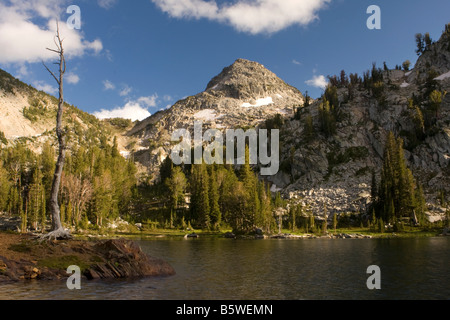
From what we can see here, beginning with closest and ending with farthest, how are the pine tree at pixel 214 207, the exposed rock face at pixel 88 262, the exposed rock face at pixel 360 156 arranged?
the exposed rock face at pixel 88 262 → the pine tree at pixel 214 207 → the exposed rock face at pixel 360 156

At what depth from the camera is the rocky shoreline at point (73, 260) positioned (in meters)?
22.6

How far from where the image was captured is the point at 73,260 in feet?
82.3

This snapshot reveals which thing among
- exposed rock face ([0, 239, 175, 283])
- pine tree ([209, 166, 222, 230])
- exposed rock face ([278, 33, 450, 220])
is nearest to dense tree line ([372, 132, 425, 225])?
exposed rock face ([278, 33, 450, 220])

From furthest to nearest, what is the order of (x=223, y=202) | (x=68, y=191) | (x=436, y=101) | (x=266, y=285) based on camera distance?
1. (x=436, y=101)
2. (x=223, y=202)
3. (x=68, y=191)
4. (x=266, y=285)

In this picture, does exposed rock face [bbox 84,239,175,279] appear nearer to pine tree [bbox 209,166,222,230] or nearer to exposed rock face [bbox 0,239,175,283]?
exposed rock face [bbox 0,239,175,283]

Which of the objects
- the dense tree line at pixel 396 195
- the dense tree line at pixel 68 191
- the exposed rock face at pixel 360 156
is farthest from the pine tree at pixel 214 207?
the dense tree line at pixel 396 195

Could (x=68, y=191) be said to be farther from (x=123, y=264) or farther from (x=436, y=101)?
(x=436, y=101)

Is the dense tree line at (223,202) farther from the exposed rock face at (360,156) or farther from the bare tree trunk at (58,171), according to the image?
the bare tree trunk at (58,171)

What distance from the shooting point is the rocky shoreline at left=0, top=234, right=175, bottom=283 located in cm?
2262

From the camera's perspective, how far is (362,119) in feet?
631

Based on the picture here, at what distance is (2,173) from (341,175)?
154m

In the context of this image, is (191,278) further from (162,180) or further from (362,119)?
(362,119)

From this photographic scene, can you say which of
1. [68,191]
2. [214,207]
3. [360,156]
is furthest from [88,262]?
[360,156]
